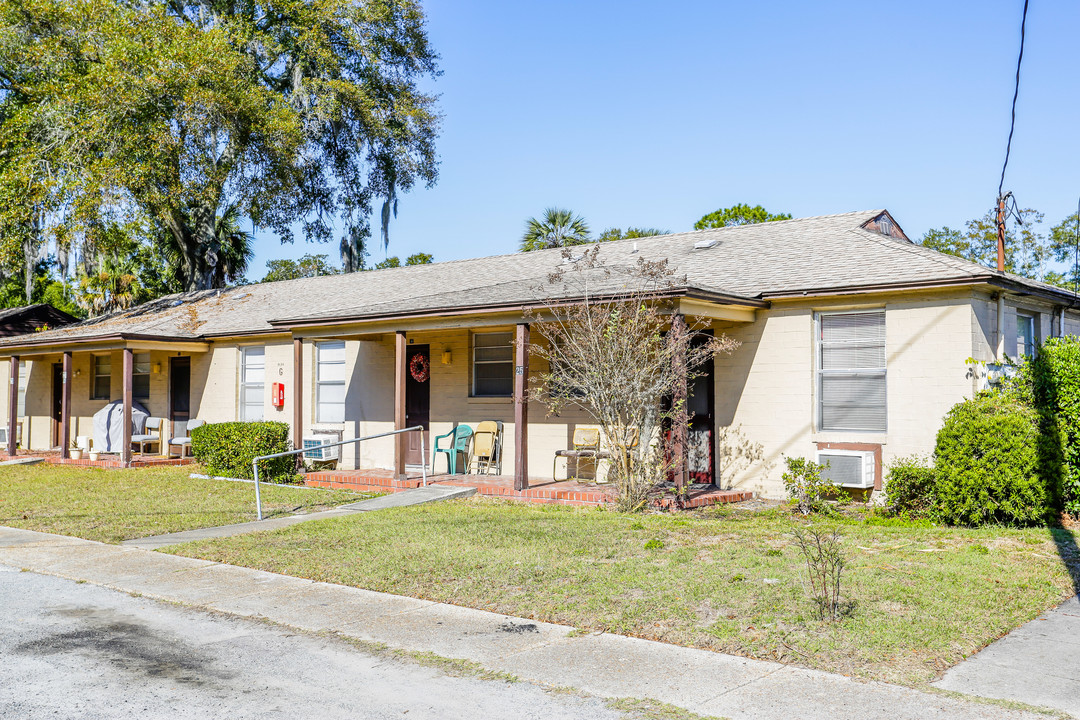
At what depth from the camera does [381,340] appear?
652 inches

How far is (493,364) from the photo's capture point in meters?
15.4

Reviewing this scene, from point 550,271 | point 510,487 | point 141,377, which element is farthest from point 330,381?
point 141,377

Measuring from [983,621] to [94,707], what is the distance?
5.59 meters

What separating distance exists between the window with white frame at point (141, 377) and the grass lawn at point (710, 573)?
504 inches

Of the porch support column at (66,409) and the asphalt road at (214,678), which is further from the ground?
the porch support column at (66,409)

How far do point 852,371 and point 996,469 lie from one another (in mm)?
2712

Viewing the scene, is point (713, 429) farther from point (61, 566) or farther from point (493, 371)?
point (61, 566)

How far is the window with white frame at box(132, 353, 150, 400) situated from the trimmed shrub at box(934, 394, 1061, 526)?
723 inches

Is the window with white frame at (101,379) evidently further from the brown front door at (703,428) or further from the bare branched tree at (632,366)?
the brown front door at (703,428)

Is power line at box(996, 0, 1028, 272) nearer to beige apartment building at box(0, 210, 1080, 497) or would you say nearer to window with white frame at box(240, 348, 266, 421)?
beige apartment building at box(0, 210, 1080, 497)

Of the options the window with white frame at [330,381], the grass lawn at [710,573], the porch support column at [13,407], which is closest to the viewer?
the grass lawn at [710,573]

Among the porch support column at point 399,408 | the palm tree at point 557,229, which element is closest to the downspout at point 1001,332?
the porch support column at point 399,408

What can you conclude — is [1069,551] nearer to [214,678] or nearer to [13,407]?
[214,678]

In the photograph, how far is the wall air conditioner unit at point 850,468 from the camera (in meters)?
11.5
